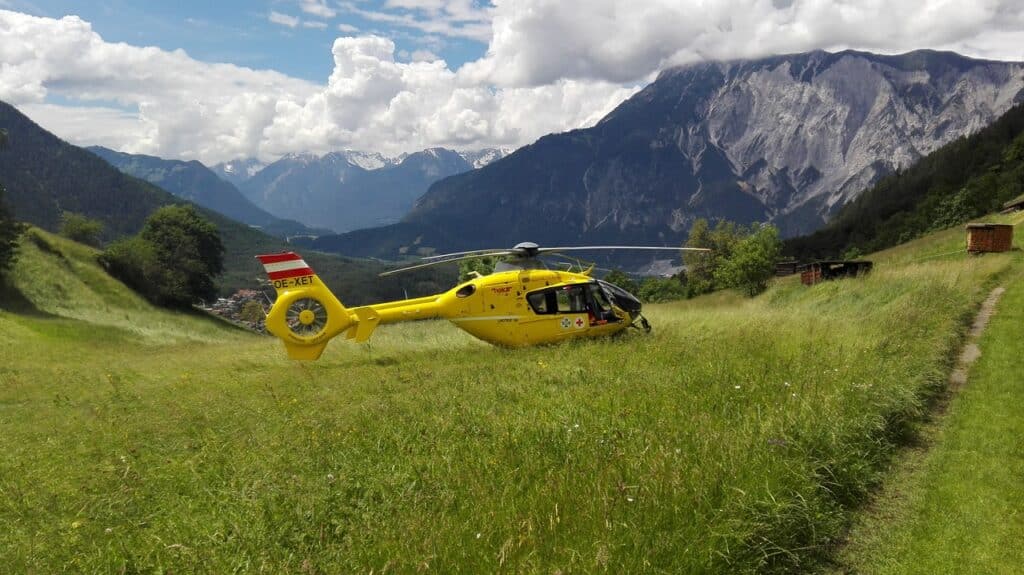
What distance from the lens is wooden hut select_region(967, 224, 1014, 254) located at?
1141 inches

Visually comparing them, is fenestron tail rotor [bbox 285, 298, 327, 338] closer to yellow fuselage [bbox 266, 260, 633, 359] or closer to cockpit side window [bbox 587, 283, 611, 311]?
yellow fuselage [bbox 266, 260, 633, 359]

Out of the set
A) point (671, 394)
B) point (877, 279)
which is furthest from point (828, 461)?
point (877, 279)

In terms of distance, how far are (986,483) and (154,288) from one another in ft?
266

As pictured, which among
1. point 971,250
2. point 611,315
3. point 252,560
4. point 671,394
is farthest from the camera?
point 971,250

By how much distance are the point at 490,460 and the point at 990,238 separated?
32.8 meters

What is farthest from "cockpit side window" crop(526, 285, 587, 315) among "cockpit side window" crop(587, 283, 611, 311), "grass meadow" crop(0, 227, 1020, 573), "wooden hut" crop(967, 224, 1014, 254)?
"wooden hut" crop(967, 224, 1014, 254)

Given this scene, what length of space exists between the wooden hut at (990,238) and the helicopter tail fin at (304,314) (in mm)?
29432

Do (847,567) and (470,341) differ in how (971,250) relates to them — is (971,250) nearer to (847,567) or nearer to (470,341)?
(470,341)

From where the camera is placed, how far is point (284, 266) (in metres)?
17.7

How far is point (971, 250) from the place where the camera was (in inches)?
1177

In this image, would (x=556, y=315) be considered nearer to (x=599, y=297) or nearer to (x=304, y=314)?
(x=599, y=297)

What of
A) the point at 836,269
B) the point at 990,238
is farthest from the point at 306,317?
the point at 836,269

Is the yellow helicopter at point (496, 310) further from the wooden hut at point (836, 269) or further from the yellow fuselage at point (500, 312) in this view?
the wooden hut at point (836, 269)

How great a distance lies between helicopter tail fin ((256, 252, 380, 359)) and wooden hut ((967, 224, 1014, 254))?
2943cm
